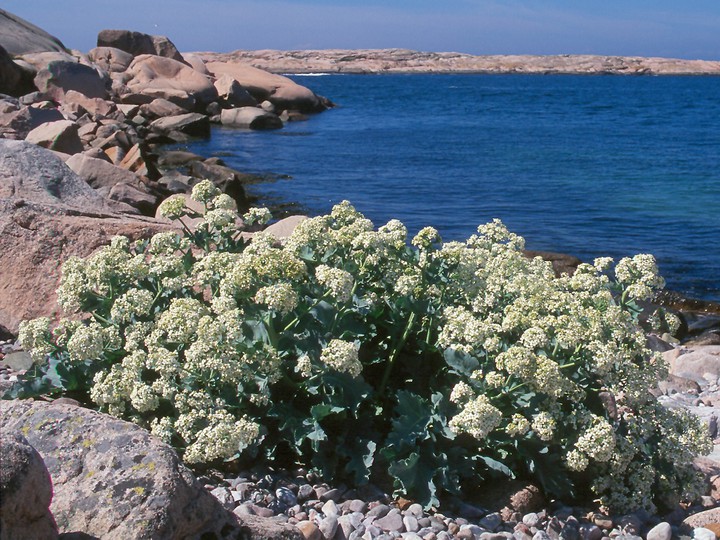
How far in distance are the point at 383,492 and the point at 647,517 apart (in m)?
1.41

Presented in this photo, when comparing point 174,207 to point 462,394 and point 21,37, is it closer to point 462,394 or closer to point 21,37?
point 462,394

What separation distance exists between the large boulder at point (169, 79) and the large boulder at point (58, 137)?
17.8 metres

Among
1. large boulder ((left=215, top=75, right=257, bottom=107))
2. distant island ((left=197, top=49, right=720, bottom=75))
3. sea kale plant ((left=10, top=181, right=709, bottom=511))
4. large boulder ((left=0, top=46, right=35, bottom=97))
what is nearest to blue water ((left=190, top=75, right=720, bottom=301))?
large boulder ((left=215, top=75, right=257, bottom=107))

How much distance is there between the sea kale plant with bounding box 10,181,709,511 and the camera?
13.5ft

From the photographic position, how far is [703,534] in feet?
13.9

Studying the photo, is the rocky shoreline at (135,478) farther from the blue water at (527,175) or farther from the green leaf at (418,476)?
the blue water at (527,175)

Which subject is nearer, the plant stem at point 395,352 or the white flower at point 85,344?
the white flower at point 85,344

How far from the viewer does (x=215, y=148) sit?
30.0 m

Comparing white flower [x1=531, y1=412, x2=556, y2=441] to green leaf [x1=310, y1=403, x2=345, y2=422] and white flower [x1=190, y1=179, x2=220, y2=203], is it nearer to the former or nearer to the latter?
green leaf [x1=310, y1=403, x2=345, y2=422]

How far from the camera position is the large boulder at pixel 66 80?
28.5 metres

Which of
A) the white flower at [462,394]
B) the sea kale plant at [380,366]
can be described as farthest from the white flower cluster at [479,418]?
the white flower at [462,394]

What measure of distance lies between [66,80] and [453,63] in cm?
12918

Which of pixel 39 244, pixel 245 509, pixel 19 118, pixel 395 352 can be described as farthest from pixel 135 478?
pixel 19 118

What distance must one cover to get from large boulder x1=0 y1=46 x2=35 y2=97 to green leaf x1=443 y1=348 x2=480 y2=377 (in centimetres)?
2706
